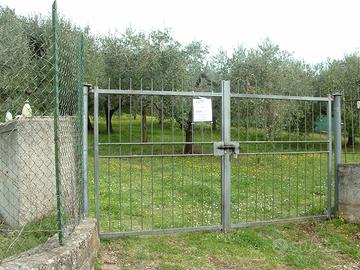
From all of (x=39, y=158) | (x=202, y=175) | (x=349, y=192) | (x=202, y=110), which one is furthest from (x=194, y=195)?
(x=39, y=158)

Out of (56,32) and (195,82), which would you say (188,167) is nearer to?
(195,82)

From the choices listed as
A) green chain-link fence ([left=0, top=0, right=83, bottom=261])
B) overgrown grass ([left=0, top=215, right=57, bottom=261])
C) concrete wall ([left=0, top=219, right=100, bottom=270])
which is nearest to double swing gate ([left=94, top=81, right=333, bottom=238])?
green chain-link fence ([left=0, top=0, right=83, bottom=261])

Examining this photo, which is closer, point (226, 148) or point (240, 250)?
point (240, 250)

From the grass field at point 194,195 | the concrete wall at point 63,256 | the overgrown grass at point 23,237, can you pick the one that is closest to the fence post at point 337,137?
the grass field at point 194,195

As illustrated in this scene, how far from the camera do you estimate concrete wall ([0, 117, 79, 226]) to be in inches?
225

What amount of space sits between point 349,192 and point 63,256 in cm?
503

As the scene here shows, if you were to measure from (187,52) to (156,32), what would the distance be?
1803 mm

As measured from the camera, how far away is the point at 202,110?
579 cm

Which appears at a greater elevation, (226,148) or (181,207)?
(226,148)

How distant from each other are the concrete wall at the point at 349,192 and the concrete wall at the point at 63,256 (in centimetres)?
430

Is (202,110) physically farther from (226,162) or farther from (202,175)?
(202,175)

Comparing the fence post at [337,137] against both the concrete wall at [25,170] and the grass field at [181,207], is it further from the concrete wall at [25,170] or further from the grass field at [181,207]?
the concrete wall at [25,170]

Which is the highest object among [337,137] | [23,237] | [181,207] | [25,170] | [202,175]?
[337,137]

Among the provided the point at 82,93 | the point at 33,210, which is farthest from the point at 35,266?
the point at 33,210
